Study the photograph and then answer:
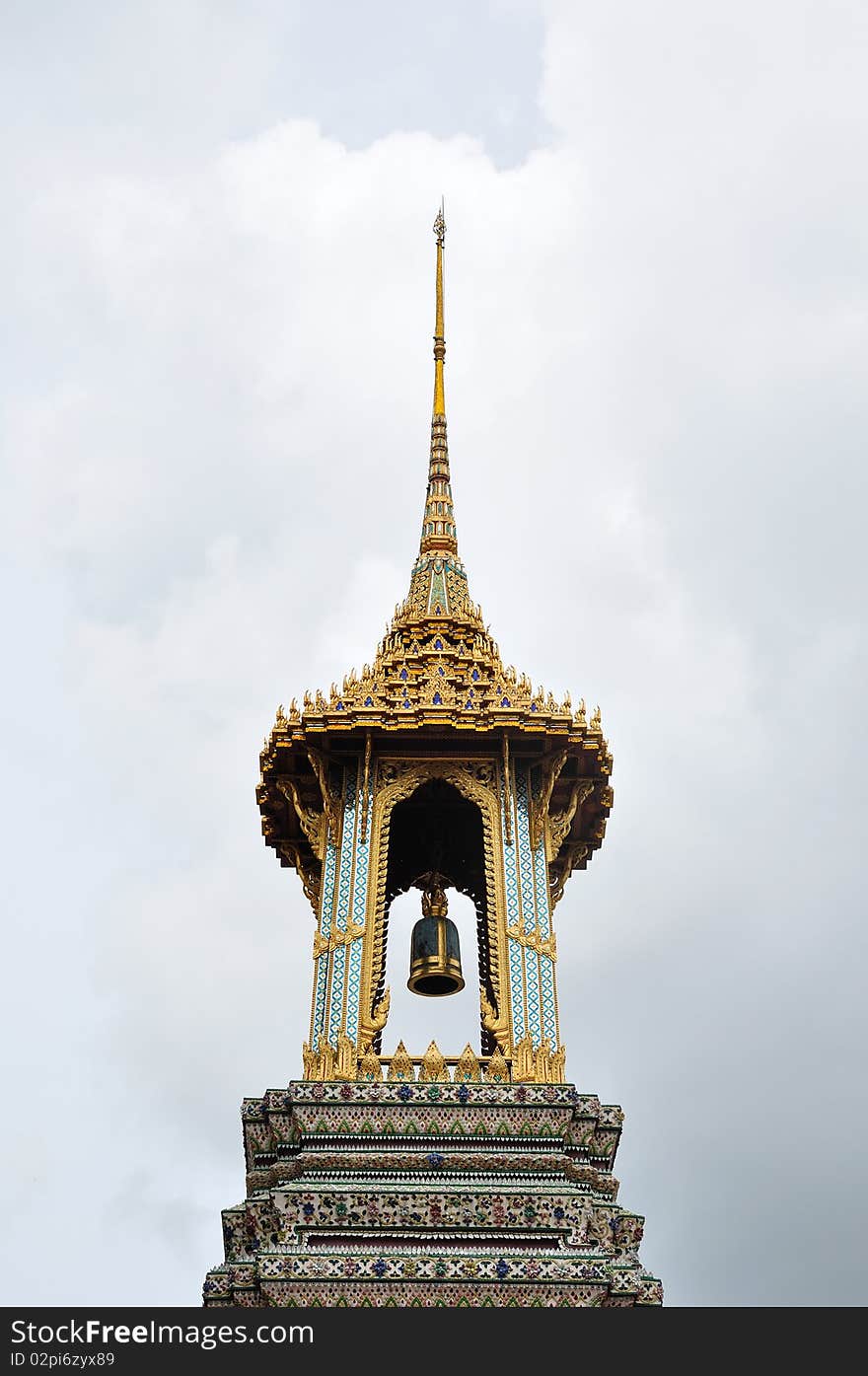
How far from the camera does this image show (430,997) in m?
28.5

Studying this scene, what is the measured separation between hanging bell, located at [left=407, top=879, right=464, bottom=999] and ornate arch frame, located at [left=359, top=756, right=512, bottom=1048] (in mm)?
681

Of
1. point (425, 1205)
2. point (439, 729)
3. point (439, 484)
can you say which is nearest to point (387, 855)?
point (439, 729)

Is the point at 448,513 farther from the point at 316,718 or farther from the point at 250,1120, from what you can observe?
the point at 250,1120

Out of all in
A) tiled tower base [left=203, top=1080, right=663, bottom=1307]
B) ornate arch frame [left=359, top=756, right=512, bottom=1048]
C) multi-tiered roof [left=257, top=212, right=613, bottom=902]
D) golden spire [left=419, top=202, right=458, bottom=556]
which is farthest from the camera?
golden spire [left=419, top=202, right=458, bottom=556]

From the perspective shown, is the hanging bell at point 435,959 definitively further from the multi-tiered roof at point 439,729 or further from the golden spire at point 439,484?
the golden spire at point 439,484

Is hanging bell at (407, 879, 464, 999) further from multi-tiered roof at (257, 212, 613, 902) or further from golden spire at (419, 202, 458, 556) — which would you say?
golden spire at (419, 202, 458, 556)

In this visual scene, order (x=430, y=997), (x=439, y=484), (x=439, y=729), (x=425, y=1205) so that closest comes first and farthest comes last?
1. (x=425, y=1205)
2. (x=439, y=729)
3. (x=430, y=997)
4. (x=439, y=484)

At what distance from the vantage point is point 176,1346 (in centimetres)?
1762

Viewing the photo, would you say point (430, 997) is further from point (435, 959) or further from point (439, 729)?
point (439, 729)

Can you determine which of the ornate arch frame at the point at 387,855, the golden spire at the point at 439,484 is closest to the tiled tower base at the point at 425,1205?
the ornate arch frame at the point at 387,855

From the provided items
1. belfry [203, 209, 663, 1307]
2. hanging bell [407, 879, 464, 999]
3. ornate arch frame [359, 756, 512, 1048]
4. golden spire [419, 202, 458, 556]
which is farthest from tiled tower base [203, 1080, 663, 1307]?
golden spire [419, 202, 458, 556]

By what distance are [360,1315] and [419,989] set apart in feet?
33.7

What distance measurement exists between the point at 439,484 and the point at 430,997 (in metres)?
9.29

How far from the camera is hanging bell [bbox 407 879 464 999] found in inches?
1089
